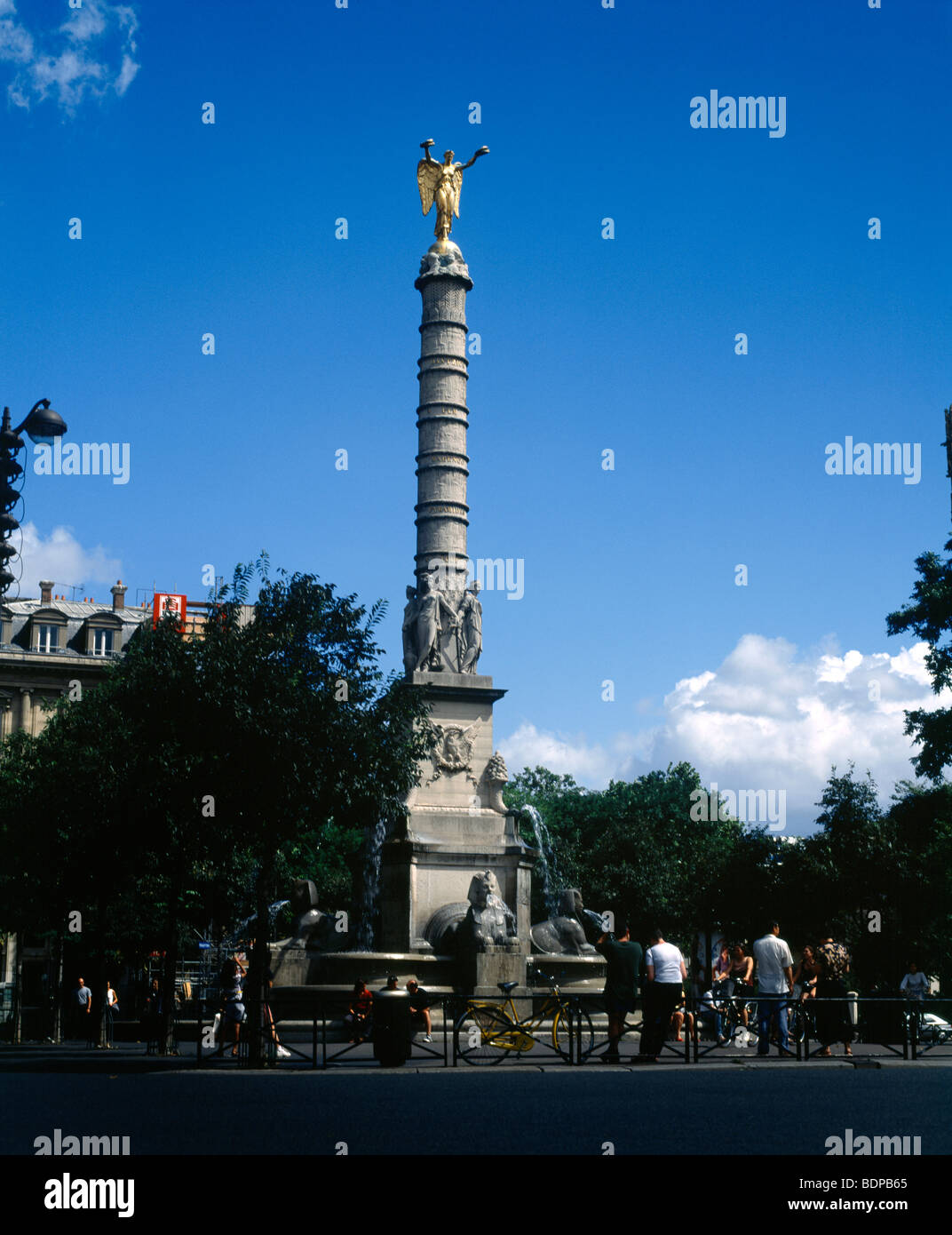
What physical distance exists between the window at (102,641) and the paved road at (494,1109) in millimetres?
50892

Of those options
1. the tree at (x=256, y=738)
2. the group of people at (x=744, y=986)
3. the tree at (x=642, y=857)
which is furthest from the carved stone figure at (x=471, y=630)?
the tree at (x=642, y=857)

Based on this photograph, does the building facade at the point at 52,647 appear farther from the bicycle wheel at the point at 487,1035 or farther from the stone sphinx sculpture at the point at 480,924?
the bicycle wheel at the point at 487,1035

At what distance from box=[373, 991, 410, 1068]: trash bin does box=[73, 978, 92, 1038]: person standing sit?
21.9 meters

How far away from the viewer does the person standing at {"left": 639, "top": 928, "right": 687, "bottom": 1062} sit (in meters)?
20.4

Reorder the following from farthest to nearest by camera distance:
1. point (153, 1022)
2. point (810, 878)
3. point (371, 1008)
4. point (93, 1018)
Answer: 1. point (810, 878)
2. point (93, 1018)
3. point (153, 1022)
4. point (371, 1008)

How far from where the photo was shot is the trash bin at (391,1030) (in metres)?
20.0

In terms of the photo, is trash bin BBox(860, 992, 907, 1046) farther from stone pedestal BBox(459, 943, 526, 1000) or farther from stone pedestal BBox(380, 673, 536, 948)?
stone pedestal BBox(380, 673, 536, 948)

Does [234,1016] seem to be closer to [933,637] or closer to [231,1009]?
[231,1009]

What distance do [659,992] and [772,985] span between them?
229 centimetres

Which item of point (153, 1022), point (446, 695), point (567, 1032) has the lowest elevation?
point (153, 1022)

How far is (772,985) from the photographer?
2206 cm

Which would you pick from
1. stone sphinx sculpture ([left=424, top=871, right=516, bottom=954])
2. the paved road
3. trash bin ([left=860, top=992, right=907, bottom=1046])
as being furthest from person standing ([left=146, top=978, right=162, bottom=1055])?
trash bin ([left=860, top=992, right=907, bottom=1046])

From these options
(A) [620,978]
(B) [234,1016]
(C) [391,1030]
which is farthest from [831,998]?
(B) [234,1016]
